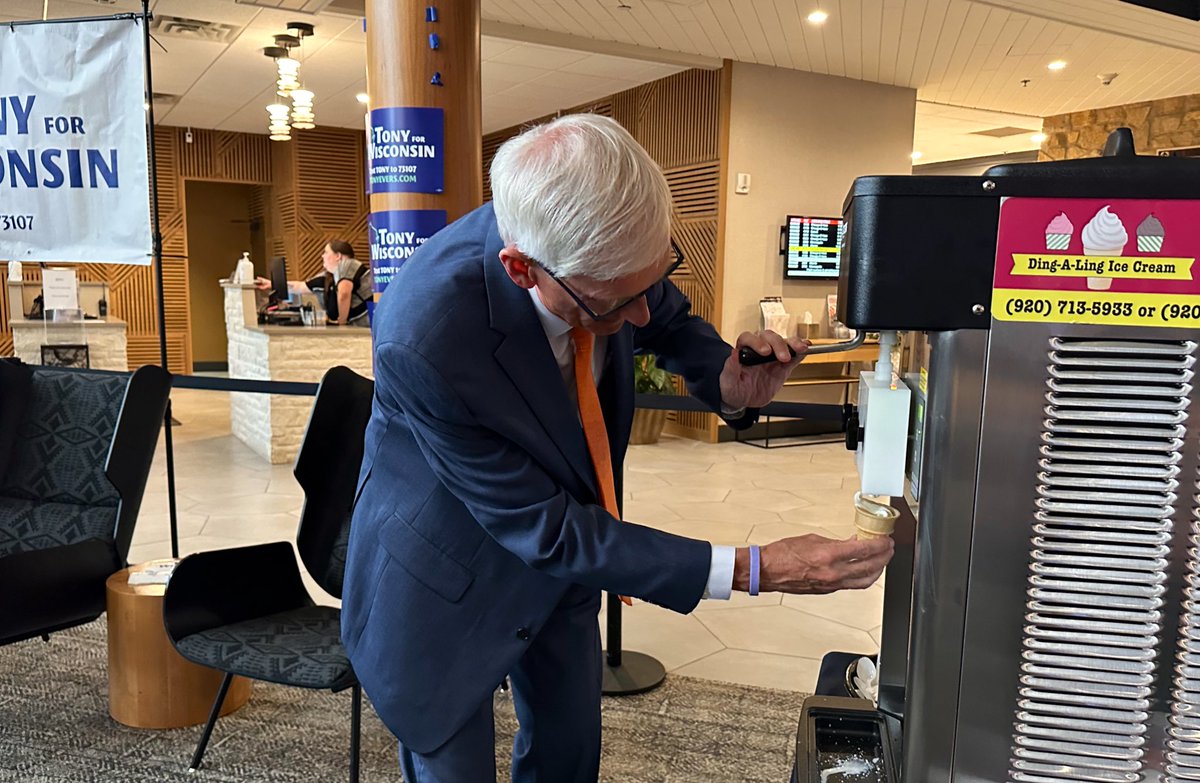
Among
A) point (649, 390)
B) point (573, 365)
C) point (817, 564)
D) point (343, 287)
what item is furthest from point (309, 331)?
point (817, 564)

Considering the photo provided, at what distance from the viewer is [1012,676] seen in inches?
30.0

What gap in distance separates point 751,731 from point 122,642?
185cm

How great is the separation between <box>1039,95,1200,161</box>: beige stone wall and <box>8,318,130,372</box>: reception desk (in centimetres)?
871

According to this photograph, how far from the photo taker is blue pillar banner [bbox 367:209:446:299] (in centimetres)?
256

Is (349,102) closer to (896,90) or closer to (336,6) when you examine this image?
(336,6)

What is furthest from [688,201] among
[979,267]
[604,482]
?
[979,267]

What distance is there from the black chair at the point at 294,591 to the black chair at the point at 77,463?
49cm

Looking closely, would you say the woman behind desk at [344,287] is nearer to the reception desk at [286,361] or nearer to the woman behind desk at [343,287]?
the woman behind desk at [343,287]

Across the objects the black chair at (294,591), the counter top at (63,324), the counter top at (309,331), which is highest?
the counter top at (309,331)

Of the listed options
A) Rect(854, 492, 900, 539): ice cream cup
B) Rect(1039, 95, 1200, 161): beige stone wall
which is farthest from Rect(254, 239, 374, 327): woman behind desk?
Rect(1039, 95, 1200, 161): beige stone wall

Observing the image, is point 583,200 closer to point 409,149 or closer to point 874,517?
point 874,517

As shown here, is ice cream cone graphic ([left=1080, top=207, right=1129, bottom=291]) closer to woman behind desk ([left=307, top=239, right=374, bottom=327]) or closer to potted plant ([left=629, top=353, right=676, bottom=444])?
potted plant ([left=629, top=353, right=676, bottom=444])

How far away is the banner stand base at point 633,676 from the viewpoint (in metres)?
2.82

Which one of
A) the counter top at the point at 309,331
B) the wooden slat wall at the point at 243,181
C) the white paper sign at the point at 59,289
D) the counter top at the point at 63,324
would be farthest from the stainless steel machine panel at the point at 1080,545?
the wooden slat wall at the point at 243,181
